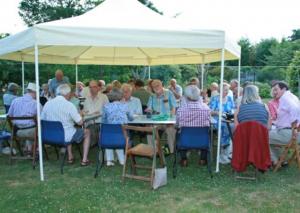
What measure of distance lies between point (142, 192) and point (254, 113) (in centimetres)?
181

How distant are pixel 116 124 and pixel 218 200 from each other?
5.47 ft

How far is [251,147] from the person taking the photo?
4.59m

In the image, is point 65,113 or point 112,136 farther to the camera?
point 65,113

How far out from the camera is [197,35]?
493 cm

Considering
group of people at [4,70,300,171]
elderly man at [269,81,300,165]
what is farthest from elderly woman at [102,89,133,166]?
elderly man at [269,81,300,165]

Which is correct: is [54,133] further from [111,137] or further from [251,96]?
[251,96]

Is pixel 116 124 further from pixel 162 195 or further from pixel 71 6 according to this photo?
pixel 71 6

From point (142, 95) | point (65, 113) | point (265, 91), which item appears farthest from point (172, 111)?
→ point (265, 91)

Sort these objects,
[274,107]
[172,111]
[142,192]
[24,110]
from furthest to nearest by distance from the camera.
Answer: [172,111] < [24,110] < [274,107] < [142,192]

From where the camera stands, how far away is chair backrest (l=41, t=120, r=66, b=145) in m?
5.07

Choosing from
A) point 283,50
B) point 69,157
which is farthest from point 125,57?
point 283,50

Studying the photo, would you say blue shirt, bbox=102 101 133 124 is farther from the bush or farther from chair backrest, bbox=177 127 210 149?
the bush

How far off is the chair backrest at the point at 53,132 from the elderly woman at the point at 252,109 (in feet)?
7.96

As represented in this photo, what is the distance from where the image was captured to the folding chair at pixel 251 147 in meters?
4.57
